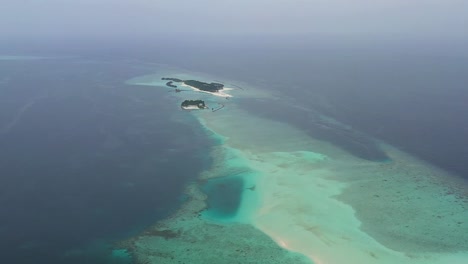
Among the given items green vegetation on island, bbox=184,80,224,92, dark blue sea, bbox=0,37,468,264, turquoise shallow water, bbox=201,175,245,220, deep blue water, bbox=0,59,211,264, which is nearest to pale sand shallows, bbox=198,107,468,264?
turquoise shallow water, bbox=201,175,245,220

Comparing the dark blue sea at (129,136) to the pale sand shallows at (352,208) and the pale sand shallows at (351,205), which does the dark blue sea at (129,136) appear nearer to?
the pale sand shallows at (351,205)

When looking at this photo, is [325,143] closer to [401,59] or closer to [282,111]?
[282,111]

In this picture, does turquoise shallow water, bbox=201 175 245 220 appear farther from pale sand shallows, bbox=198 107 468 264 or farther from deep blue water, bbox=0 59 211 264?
deep blue water, bbox=0 59 211 264

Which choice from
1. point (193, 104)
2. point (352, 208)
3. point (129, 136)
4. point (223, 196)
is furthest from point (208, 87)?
point (352, 208)

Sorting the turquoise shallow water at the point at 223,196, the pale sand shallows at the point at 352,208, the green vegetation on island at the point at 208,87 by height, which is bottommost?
the turquoise shallow water at the point at 223,196

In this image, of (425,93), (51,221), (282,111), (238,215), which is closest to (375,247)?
(238,215)

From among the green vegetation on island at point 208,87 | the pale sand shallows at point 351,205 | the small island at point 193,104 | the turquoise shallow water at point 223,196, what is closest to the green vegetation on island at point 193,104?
the small island at point 193,104
